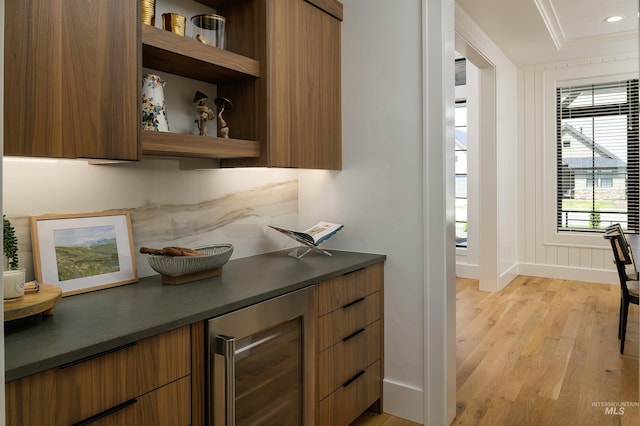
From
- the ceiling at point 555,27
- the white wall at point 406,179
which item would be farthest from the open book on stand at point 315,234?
the ceiling at point 555,27

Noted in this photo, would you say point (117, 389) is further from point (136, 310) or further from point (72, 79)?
point (72, 79)

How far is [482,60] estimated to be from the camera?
455cm

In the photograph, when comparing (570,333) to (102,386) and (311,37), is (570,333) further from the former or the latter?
(102,386)

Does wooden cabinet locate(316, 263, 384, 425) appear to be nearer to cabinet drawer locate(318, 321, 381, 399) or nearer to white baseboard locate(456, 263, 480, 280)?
cabinet drawer locate(318, 321, 381, 399)

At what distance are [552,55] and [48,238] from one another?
5.55m

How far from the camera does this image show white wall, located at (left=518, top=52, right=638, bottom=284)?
5.41 metres

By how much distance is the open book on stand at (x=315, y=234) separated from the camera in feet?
7.55

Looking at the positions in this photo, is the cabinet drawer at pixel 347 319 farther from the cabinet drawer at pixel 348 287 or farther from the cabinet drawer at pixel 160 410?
the cabinet drawer at pixel 160 410

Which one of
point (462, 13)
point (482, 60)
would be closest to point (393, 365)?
point (462, 13)

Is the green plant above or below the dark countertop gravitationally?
above

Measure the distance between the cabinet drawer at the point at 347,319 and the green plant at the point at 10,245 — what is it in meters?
1.12

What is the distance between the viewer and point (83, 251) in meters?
1.63

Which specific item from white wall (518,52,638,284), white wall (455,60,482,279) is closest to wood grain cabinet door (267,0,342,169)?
white wall (455,60,482,279)

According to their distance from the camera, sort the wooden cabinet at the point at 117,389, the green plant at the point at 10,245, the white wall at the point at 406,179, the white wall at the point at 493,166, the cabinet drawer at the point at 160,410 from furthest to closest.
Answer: the white wall at the point at 493,166 < the white wall at the point at 406,179 < the green plant at the point at 10,245 < the cabinet drawer at the point at 160,410 < the wooden cabinet at the point at 117,389
